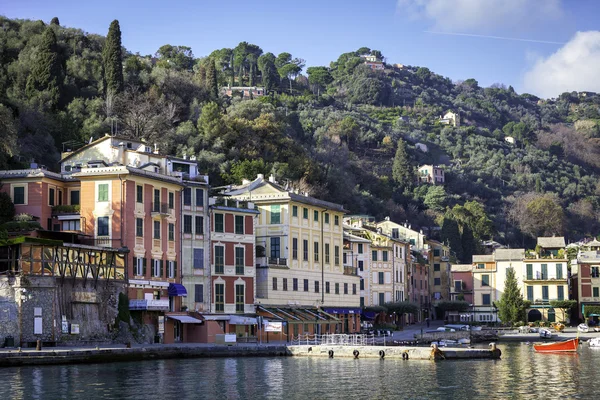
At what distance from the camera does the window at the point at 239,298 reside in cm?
7550

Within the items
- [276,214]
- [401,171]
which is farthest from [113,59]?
[401,171]

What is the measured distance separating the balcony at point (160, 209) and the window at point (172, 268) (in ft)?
12.2

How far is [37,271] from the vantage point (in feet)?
195

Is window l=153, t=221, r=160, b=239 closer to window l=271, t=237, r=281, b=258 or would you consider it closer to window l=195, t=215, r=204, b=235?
window l=195, t=215, r=204, b=235

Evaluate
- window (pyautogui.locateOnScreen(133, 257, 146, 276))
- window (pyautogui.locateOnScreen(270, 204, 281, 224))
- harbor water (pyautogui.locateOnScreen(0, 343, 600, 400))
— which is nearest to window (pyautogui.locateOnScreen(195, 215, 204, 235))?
window (pyautogui.locateOnScreen(133, 257, 146, 276))

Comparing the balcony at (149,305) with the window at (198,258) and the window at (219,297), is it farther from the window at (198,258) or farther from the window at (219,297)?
the window at (219,297)

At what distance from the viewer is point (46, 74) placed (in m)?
106

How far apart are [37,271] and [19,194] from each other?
11820 mm

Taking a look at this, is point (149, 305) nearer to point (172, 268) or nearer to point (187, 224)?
point (172, 268)

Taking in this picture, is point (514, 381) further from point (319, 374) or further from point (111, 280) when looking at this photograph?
point (111, 280)

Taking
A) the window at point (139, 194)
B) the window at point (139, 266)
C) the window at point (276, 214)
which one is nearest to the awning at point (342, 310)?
the window at point (276, 214)

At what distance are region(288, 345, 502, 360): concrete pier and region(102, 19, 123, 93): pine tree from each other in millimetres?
54802

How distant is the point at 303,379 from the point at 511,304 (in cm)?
5861

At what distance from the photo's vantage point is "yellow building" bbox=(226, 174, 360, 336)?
79688mm
